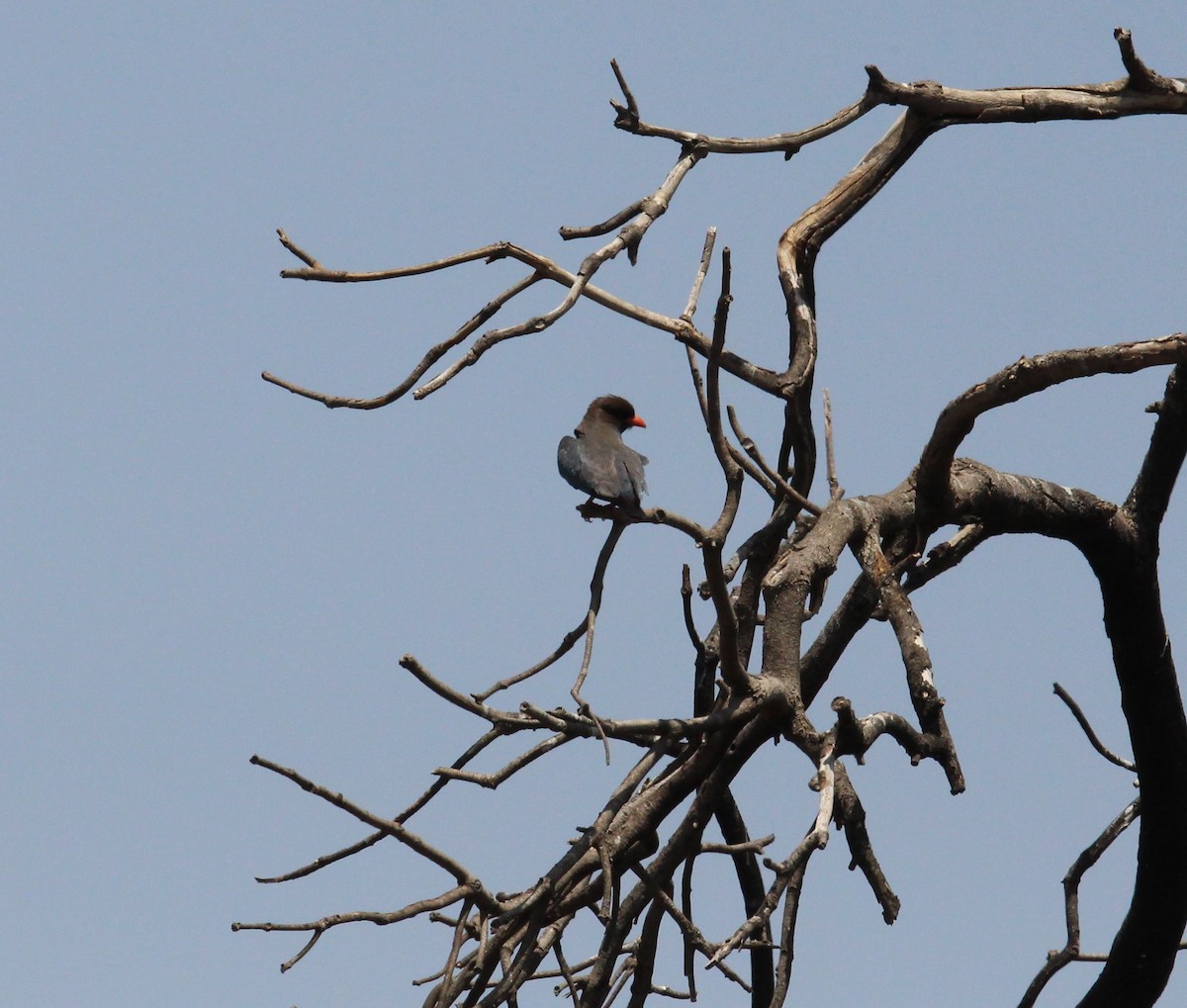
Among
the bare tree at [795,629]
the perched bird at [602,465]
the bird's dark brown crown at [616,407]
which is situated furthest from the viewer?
the bird's dark brown crown at [616,407]

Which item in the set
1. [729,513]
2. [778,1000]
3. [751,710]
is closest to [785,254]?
[729,513]

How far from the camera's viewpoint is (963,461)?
199 inches

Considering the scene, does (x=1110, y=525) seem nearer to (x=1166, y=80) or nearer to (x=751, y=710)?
(x=1166, y=80)

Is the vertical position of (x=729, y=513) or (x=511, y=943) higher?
(x=729, y=513)

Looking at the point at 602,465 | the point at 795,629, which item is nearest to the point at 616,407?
the point at 602,465

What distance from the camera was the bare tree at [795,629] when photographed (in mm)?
3666

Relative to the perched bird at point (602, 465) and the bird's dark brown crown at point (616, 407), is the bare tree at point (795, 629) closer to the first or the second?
the perched bird at point (602, 465)

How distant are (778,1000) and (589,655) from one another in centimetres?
90

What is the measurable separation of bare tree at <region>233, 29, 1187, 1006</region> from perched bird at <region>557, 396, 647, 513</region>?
0.92ft

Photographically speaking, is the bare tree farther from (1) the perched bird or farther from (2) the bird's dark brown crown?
(2) the bird's dark brown crown

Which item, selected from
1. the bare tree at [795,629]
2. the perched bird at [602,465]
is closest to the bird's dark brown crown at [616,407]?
the perched bird at [602,465]

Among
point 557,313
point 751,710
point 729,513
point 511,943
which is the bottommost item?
point 511,943

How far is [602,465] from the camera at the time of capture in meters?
6.07

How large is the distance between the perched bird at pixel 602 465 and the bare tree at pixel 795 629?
280 mm
